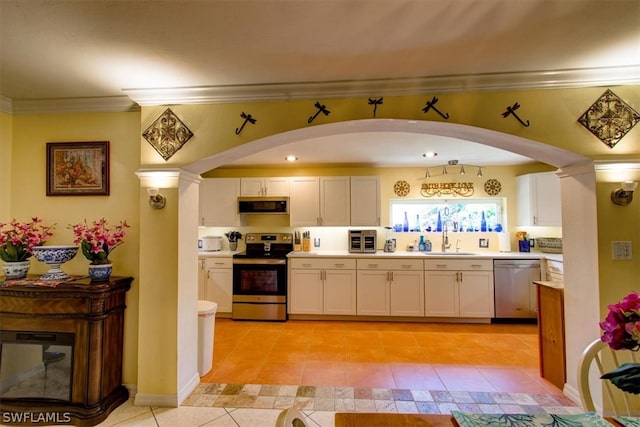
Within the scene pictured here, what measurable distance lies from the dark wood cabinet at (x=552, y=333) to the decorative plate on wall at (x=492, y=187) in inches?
88.8

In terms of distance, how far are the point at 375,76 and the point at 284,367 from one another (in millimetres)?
2680

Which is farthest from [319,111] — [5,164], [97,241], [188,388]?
[5,164]

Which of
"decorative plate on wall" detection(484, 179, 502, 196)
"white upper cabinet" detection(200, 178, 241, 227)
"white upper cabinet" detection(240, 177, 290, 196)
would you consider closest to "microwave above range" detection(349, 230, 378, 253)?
"white upper cabinet" detection(240, 177, 290, 196)

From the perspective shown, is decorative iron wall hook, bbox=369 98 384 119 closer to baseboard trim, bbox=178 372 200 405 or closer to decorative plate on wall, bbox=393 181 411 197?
baseboard trim, bbox=178 372 200 405

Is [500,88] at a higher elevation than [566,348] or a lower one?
higher

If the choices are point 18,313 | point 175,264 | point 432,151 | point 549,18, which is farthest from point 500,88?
point 18,313

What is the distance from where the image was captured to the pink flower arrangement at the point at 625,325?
0.75 m

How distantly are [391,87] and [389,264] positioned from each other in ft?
8.55

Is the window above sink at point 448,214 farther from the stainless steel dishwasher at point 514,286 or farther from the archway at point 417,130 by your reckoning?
the archway at point 417,130

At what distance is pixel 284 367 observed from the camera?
110 inches

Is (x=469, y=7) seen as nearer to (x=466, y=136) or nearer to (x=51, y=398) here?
(x=466, y=136)

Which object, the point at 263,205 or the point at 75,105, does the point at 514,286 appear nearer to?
the point at 263,205

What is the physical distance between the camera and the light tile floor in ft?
7.06

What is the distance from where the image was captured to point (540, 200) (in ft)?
13.6
